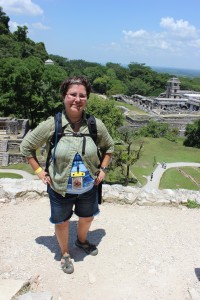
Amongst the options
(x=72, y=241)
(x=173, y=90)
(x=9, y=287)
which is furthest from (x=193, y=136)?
(x=9, y=287)

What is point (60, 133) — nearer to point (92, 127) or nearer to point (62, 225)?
point (92, 127)

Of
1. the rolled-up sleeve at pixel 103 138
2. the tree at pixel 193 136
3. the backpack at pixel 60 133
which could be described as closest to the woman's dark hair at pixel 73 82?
the backpack at pixel 60 133

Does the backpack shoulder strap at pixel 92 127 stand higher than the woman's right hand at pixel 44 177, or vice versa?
the backpack shoulder strap at pixel 92 127

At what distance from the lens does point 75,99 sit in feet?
11.3

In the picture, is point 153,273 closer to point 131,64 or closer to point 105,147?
point 105,147

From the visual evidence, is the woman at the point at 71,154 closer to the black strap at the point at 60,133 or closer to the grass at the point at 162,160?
the black strap at the point at 60,133

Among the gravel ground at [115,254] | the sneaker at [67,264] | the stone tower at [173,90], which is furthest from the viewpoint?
the stone tower at [173,90]

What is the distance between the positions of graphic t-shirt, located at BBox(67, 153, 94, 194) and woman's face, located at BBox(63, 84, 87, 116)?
0.51 m

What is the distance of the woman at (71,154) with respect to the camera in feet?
11.5

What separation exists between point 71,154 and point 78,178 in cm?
30

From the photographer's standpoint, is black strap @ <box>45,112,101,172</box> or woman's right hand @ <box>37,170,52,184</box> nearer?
black strap @ <box>45,112,101,172</box>

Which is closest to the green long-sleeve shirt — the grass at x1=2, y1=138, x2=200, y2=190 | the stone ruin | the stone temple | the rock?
the rock

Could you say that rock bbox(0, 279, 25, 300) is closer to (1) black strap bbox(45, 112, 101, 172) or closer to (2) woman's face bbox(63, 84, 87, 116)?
(1) black strap bbox(45, 112, 101, 172)

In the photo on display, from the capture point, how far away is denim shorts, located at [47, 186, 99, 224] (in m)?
3.77
